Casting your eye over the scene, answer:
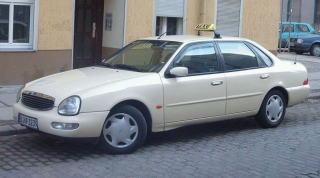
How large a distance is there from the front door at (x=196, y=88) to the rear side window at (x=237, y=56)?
220mm

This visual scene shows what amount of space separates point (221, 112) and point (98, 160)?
7.35 feet

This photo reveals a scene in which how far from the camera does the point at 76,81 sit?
7379 millimetres

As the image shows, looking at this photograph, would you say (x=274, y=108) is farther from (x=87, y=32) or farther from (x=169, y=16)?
(x=87, y=32)

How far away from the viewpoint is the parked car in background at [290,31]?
25.5m

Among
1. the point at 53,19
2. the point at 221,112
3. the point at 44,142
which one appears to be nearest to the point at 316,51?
the point at 53,19

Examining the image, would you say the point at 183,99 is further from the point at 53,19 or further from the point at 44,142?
the point at 53,19

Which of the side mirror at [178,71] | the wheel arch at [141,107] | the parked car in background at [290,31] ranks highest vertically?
the parked car in background at [290,31]

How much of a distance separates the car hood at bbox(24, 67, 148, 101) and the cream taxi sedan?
1 cm

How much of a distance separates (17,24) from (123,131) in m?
5.67

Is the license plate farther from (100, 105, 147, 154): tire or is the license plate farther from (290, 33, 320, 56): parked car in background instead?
(290, 33, 320, 56): parked car in background

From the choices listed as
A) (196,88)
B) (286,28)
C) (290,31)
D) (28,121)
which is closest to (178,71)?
(196,88)

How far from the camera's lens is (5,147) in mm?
7512

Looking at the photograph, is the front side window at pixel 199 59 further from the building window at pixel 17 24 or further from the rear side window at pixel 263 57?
the building window at pixel 17 24

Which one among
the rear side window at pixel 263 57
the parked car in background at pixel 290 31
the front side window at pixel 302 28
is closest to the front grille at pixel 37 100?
the rear side window at pixel 263 57
